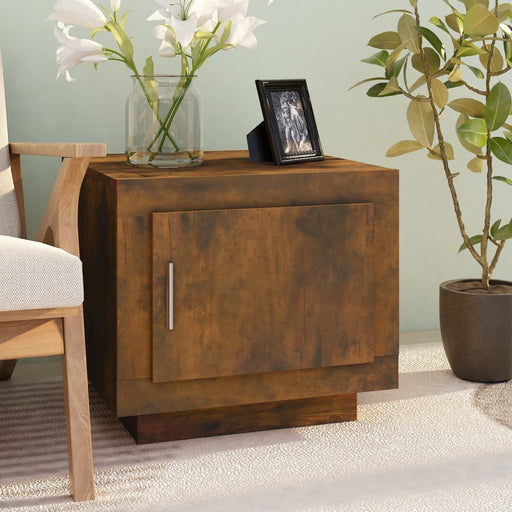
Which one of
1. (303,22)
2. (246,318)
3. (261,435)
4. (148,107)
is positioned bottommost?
(261,435)

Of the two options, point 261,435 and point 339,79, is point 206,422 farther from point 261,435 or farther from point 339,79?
point 339,79

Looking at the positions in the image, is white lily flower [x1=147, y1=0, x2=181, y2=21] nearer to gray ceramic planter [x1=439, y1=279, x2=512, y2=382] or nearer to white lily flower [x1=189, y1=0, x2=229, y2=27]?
white lily flower [x1=189, y1=0, x2=229, y2=27]

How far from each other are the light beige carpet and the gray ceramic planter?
0.31ft

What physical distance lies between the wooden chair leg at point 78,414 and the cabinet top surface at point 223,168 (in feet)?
1.09

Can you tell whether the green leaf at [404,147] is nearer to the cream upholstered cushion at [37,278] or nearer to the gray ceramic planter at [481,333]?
the gray ceramic planter at [481,333]

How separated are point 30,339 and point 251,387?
1.63ft

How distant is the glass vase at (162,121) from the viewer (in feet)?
5.82

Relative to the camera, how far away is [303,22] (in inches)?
93.4

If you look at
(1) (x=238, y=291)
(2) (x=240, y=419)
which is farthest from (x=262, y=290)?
(2) (x=240, y=419)

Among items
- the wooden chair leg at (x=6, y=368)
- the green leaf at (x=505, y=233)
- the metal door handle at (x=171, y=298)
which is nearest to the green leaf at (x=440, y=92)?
the green leaf at (x=505, y=233)

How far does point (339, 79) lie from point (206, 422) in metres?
1.10

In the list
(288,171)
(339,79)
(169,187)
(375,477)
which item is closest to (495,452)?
(375,477)

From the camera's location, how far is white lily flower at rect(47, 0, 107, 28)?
1.69m

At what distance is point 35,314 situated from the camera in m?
1.41
